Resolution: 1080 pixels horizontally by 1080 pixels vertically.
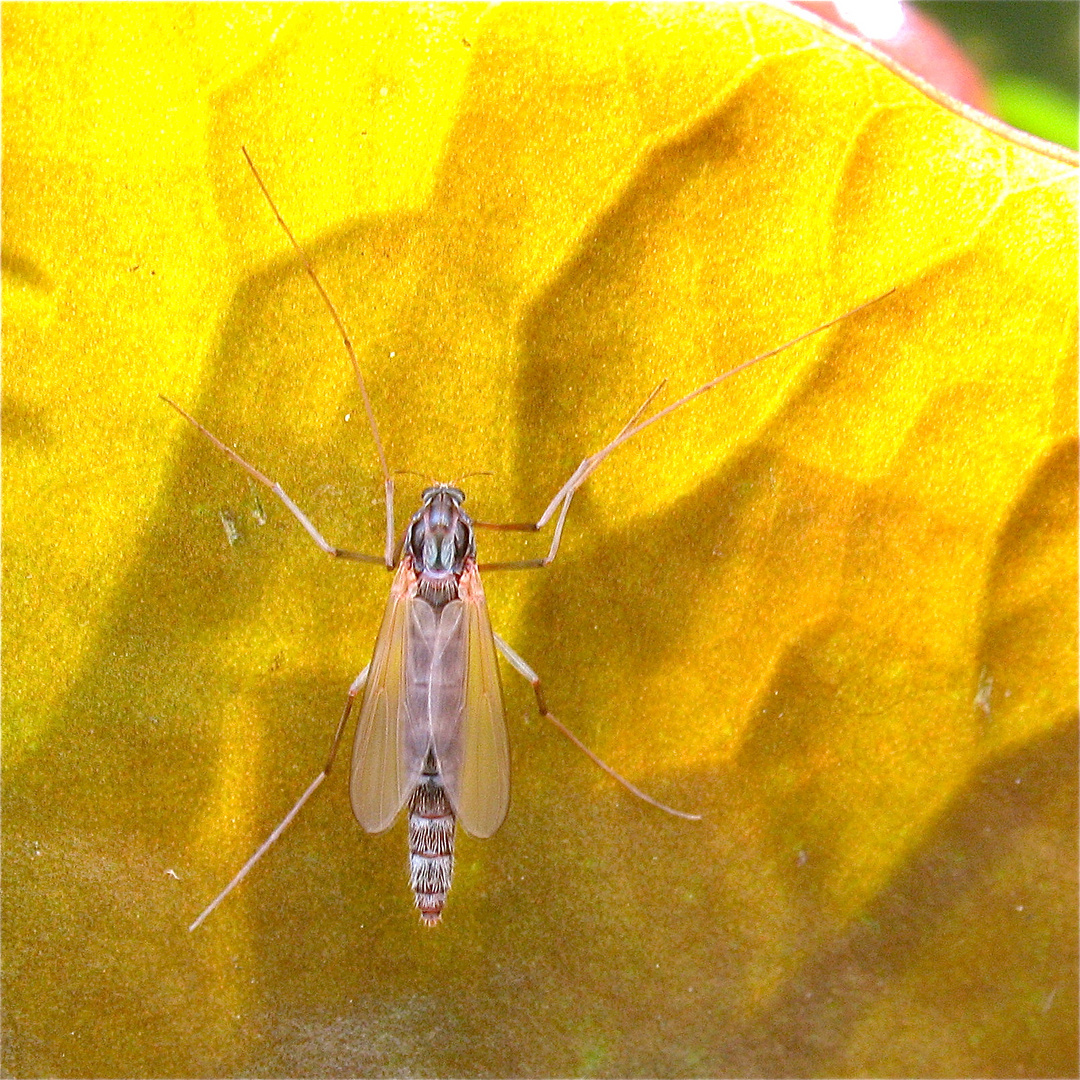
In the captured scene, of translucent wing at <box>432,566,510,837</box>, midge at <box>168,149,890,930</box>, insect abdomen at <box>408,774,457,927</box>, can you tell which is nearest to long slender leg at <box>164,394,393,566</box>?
midge at <box>168,149,890,930</box>

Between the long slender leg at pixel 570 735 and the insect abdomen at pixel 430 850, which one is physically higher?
the long slender leg at pixel 570 735

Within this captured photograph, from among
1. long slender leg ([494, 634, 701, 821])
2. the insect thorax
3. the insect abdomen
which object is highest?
the insect thorax

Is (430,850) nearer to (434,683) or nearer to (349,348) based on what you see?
(434,683)

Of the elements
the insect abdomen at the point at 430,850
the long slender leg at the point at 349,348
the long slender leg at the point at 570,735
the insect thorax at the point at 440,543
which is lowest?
the insect abdomen at the point at 430,850

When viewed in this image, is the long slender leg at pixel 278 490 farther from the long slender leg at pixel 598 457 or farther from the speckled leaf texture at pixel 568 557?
the long slender leg at pixel 598 457

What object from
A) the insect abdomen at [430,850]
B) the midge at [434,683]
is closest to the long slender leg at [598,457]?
the midge at [434,683]

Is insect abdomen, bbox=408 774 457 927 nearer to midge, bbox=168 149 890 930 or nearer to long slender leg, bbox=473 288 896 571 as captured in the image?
midge, bbox=168 149 890 930

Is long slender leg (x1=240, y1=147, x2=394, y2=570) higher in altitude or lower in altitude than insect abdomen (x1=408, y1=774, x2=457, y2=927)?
higher
